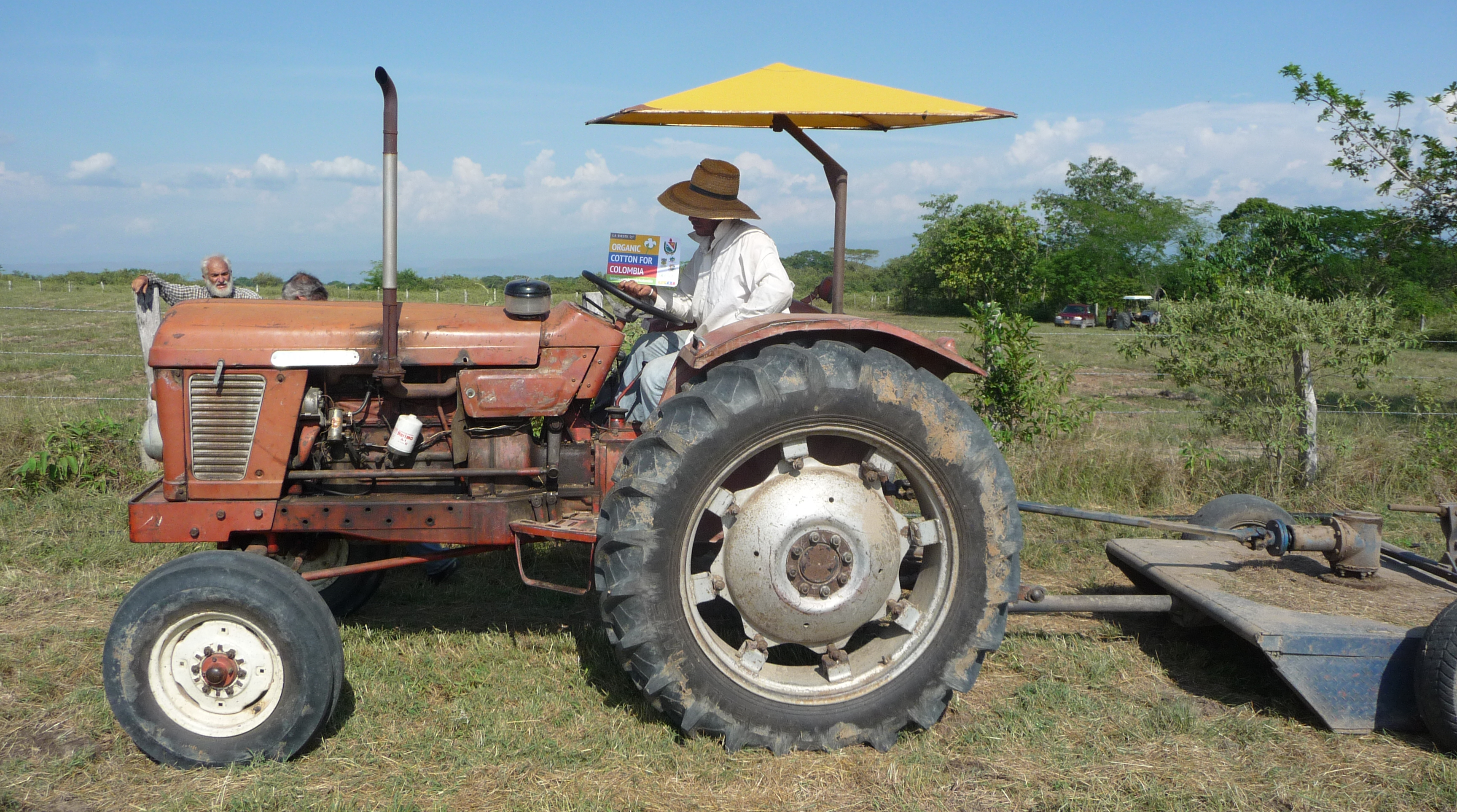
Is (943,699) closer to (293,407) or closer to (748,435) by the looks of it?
(748,435)

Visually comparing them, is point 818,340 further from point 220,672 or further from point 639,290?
point 220,672

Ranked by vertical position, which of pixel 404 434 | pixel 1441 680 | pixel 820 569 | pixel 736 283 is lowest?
pixel 1441 680

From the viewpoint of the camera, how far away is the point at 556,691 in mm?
3611

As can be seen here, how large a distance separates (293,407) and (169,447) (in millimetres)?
445

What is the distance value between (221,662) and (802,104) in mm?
2679

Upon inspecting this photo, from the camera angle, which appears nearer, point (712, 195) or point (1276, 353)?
point (712, 195)

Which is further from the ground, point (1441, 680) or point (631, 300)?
point (631, 300)

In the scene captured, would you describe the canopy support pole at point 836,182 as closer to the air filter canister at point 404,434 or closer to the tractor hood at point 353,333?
the tractor hood at point 353,333

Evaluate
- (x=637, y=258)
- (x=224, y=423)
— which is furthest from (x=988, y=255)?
(x=224, y=423)

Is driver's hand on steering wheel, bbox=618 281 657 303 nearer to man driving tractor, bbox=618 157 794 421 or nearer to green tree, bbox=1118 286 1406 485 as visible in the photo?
man driving tractor, bbox=618 157 794 421

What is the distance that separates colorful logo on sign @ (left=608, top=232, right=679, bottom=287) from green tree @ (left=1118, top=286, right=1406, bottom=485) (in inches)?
184

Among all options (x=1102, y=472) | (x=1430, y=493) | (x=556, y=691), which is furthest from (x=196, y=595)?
(x=1430, y=493)

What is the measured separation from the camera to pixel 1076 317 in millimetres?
39812

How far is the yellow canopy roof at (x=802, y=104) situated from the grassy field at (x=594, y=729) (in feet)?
7.16
